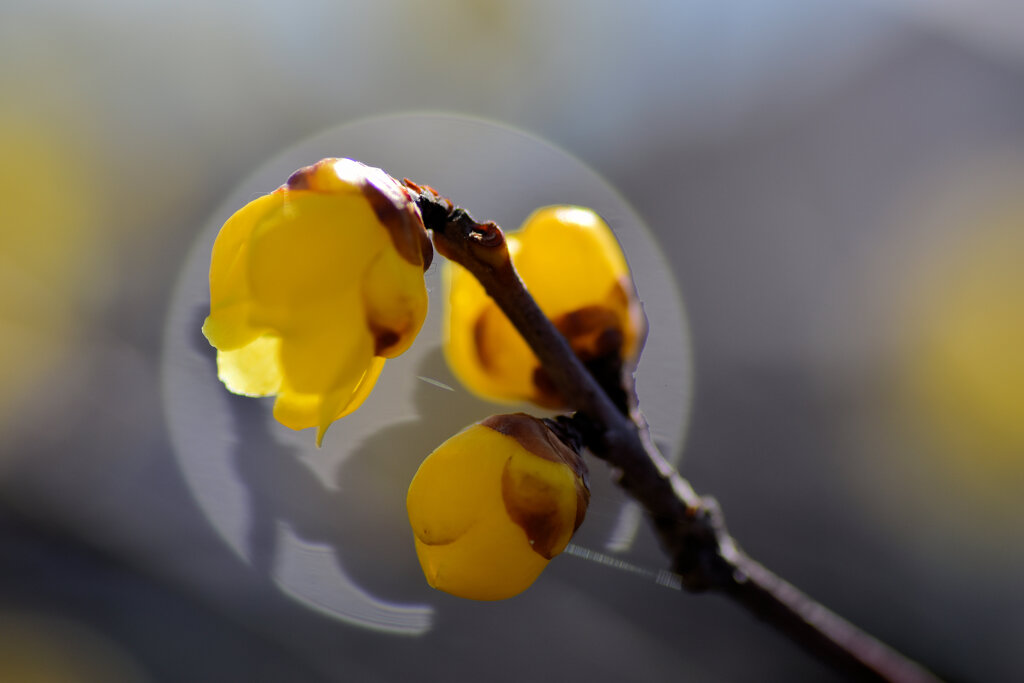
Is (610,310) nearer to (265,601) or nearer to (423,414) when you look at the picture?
(423,414)

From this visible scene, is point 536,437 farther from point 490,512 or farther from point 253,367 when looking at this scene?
point 253,367

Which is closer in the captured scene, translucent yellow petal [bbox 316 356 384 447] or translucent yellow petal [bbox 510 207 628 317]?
translucent yellow petal [bbox 316 356 384 447]

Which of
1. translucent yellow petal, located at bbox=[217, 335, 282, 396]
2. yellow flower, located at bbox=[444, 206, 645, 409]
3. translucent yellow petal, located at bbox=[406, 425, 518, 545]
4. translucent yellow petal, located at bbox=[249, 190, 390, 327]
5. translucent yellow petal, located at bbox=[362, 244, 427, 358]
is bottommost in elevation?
translucent yellow petal, located at bbox=[406, 425, 518, 545]

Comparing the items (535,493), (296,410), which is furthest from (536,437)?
(296,410)

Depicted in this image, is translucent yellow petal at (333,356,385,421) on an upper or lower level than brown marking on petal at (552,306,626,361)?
upper

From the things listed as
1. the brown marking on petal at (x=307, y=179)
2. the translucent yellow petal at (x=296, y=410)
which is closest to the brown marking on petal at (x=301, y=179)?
the brown marking on petal at (x=307, y=179)

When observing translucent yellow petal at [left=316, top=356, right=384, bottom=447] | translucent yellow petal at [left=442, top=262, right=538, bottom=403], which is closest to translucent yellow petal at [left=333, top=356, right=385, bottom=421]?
translucent yellow petal at [left=316, top=356, right=384, bottom=447]

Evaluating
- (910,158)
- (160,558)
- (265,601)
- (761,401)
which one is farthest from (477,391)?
(910,158)

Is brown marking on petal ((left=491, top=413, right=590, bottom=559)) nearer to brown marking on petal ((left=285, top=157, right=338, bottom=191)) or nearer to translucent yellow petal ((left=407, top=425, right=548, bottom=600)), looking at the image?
translucent yellow petal ((left=407, top=425, right=548, bottom=600))
